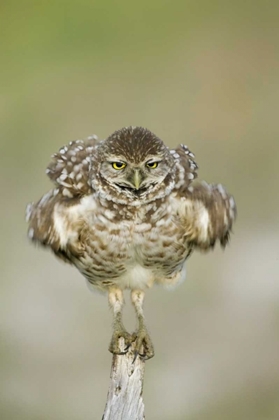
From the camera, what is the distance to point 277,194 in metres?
5.73

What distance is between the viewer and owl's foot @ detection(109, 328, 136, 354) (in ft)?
9.51

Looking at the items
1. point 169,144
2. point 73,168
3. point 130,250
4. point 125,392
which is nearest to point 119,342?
point 130,250

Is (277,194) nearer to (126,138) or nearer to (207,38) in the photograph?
(207,38)

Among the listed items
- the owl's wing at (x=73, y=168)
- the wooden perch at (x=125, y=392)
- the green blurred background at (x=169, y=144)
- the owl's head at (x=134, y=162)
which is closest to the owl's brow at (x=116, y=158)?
the owl's head at (x=134, y=162)

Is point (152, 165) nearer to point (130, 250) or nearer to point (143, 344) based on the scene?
point (130, 250)

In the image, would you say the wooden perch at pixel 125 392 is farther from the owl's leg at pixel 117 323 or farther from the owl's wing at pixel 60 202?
the owl's wing at pixel 60 202

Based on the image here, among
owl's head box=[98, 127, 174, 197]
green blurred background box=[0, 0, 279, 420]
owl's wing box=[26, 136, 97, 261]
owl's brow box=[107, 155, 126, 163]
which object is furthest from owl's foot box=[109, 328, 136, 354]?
green blurred background box=[0, 0, 279, 420]

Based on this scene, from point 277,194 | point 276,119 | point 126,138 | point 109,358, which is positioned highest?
point 276,119

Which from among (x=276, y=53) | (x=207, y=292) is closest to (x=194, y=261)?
(x=207, y=292)

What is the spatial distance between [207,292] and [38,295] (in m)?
1.10

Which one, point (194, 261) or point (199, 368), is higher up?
point (194, 261)

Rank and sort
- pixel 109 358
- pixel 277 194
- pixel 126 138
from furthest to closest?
pixel 277 194, pixel 109 358, pixel 126 138

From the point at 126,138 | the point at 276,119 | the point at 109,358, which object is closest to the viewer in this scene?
the point at 126,138

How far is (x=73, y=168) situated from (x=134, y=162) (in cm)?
37
